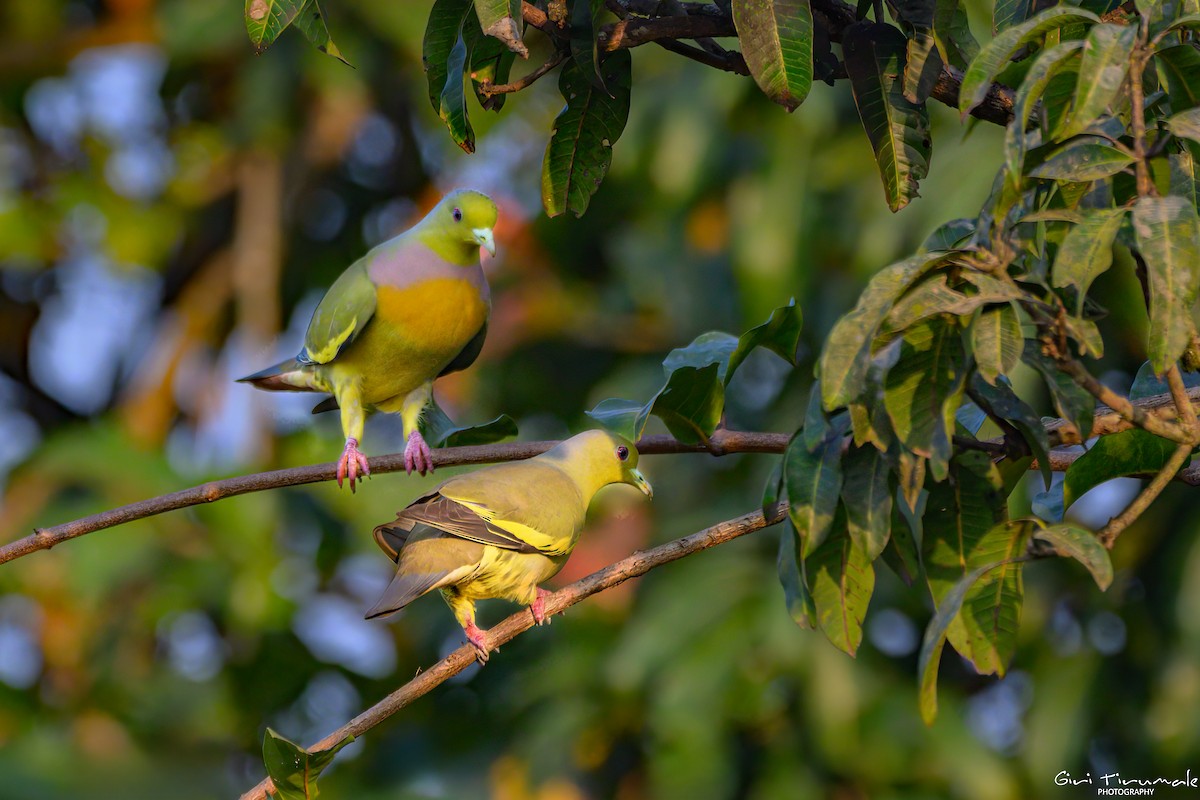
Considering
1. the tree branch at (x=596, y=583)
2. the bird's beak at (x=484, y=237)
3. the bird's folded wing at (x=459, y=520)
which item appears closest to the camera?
the tree branch at (x=596, y=583)

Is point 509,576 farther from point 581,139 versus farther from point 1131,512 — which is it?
point 1131,512

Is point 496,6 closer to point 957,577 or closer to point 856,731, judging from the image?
point 957,577

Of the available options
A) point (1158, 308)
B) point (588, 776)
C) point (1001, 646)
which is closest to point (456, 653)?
point (1001, 646)

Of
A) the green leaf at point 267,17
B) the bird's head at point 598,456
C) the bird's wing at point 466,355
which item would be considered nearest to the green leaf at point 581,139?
the green leaf at point 267,17

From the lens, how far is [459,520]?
9.12 ft

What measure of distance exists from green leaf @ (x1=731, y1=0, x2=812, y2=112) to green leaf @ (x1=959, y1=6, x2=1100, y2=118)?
311mm

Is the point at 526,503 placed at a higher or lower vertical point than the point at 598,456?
higher

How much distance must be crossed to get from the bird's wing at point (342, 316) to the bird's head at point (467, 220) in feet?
0.86

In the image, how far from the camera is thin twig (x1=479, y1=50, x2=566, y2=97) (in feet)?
7.50

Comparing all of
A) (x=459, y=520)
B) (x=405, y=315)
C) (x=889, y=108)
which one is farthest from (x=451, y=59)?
(x=405, y=315)

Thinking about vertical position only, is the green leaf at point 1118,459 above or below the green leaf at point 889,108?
below

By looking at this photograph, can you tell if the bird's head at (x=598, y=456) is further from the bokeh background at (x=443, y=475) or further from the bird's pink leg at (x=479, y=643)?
the bokeh background at (x=443, y=475)

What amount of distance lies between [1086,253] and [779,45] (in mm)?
597

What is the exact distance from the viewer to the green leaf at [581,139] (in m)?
2.53
